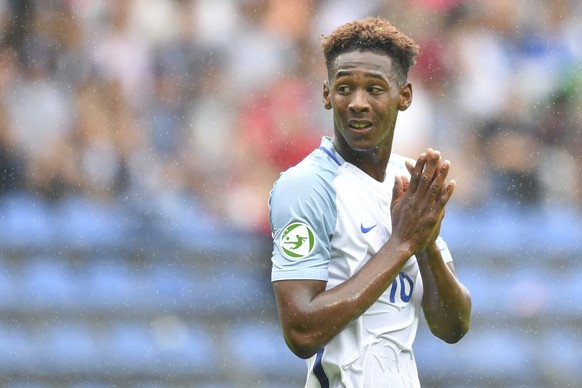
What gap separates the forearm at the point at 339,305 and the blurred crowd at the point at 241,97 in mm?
5085

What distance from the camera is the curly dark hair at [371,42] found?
3.53 metres

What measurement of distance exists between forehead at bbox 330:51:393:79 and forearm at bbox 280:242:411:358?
574 millimetres

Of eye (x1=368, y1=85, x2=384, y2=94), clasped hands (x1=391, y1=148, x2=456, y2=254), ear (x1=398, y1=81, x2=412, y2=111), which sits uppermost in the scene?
ear (x1=398, y1=81, x2=412, y2=111)

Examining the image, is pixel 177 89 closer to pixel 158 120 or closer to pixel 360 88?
pixel 158 120

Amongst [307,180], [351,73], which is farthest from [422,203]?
[351,73]

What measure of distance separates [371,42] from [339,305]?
839mm

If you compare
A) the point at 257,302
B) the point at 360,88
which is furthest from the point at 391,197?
the point at 257,302

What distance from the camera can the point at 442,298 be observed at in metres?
3.61

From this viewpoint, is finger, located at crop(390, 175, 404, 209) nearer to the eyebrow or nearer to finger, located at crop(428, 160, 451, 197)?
finger, located at crop(428, 160, 451, 197)

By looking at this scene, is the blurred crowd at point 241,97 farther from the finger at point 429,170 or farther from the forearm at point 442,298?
the finger at point 429,170

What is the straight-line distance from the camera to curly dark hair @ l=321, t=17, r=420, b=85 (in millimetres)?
3529

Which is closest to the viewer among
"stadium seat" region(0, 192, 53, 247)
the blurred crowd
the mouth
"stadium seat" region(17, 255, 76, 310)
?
the mouth

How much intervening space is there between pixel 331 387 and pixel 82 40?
6.37m

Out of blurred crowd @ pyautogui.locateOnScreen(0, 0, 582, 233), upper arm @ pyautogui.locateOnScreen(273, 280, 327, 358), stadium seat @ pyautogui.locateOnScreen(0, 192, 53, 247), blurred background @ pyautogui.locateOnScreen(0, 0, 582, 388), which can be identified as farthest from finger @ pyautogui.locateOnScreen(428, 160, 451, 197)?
stadium seat @ pyautogui.locateOnScreen(0, 192, 53, 247)
